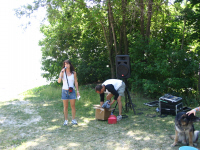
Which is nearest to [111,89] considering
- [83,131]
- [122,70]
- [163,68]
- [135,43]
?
[122,70]

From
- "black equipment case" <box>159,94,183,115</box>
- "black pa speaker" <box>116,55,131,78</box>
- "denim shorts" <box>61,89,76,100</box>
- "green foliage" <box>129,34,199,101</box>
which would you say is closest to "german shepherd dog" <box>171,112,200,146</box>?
"black equipment case" <box>159,94,183,115</box>

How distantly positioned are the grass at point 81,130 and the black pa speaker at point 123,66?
121cm

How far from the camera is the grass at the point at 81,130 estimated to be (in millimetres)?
4320

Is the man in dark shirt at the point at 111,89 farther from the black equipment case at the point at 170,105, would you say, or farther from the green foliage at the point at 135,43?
the green foliage at the point at 135,43

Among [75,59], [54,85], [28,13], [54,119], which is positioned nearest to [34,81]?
[54,85]

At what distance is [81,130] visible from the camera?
17.1 feet

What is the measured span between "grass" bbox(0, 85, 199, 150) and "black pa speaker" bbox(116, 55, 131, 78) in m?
1.21

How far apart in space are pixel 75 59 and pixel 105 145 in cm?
791

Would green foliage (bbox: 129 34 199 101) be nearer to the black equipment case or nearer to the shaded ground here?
the black equipment case

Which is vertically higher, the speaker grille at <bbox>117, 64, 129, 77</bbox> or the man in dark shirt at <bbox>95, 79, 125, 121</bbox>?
the speaker grille at <bbox>117, 64, 129, 77</bbox>

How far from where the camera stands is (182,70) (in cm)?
819

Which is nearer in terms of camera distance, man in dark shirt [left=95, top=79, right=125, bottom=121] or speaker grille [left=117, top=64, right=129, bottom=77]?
man in dark shirt [left=95, top=79, right=125, bottom=121]

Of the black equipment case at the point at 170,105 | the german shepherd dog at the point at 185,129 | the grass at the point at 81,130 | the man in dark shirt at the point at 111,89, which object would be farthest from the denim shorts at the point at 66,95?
the black equipment case at the point at 170,105

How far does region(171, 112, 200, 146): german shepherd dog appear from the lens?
3.65 meters
